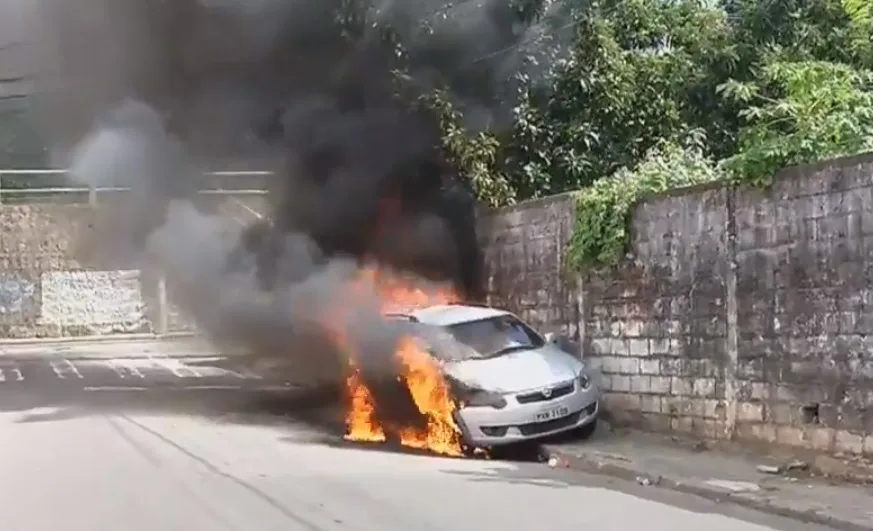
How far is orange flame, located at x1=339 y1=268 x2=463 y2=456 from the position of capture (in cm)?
1145

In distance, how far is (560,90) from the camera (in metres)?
17.1

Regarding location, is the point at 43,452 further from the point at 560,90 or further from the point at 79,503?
the point at 560,90

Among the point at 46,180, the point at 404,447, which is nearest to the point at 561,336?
the point at 404,447

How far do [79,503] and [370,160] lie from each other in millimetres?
8992

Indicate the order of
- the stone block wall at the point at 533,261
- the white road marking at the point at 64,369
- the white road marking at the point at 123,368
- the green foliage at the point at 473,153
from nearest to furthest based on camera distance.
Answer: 1. the stone block wall at the point at 533,261
2. the green foliage at the point at 473,153
3. the white road marking at the point at 64,369
4. the white road marking at the point at 123,368

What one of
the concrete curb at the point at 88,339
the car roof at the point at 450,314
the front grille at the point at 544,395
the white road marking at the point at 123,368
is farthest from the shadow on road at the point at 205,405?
the concrete curb at the point at 88,339

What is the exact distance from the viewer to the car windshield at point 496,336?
12.1 metres

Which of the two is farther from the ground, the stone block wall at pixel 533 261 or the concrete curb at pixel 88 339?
the stone block wall at pixel 533 261

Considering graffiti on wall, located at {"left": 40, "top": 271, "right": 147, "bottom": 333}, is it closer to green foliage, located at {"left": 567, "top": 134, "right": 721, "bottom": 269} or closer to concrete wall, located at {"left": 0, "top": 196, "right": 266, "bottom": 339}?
concrete wall, located at {"left": 0, "top": 196, "right": 266, "bottom": 339}

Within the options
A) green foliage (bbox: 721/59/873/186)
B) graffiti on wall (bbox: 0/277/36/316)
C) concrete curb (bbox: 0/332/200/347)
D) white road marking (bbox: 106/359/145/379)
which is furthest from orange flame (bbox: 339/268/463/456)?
graffiti on wall (bbox: 0/277/36/316)

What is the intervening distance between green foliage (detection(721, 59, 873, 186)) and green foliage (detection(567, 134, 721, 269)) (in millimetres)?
702

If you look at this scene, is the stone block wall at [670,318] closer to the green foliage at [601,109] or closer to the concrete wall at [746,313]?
the concrete wall at [746,313]

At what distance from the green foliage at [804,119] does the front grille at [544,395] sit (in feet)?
8.40

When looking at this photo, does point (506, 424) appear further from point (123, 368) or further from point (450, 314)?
point (123, 368)
